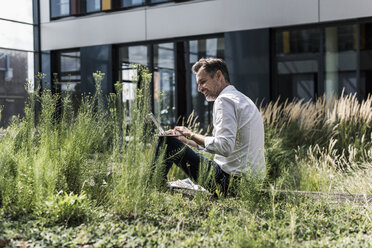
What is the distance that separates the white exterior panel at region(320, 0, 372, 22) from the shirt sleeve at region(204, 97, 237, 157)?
549cm

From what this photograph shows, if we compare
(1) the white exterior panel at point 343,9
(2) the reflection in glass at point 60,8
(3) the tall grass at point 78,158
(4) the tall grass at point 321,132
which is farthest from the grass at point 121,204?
(2) the reflection in glass at point 60,8

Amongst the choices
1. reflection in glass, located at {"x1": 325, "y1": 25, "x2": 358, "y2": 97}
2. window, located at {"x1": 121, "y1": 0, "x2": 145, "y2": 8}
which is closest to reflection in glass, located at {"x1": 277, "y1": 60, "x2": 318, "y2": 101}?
reflection in glass, located at {"x1": 325, "y1": 25, "x2": 358, "y2": 97}

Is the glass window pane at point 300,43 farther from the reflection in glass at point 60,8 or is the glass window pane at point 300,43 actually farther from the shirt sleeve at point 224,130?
the shirt sleeve at point 224,130

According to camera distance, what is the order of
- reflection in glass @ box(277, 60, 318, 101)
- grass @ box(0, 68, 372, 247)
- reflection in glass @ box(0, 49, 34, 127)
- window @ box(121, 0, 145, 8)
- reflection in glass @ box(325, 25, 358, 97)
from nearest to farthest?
grass @ box(0, 68, 372, 247)
reflection in glass @ box(325, 25, 358, 97)
reflection in glass @ box(277, 60, 318, 101)
window @ box(121, 0, 145, 8)
reflection in glass @ box(0, 49, 34, 127)

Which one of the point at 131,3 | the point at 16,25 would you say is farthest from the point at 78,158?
the point at 16,25

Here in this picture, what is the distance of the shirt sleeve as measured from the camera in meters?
3.10

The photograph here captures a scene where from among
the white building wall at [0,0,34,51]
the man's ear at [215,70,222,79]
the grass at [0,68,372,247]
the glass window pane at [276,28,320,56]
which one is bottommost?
the grass at [0,68,372,247]

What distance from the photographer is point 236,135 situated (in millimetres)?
3297

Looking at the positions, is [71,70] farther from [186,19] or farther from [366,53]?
[366,53]

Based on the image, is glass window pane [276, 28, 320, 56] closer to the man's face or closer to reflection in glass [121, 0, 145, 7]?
reflection in glass [121, 0, 145, 7]

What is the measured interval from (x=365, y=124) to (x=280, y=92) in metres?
2.98

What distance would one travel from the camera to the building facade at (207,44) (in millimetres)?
8242

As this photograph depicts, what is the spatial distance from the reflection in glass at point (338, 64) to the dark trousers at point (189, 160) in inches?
215

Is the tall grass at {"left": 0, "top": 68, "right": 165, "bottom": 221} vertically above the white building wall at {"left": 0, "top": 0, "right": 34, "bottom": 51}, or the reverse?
the white building wall at {"left": 0, "top": 0, "right": 34, "bottom": 51}
